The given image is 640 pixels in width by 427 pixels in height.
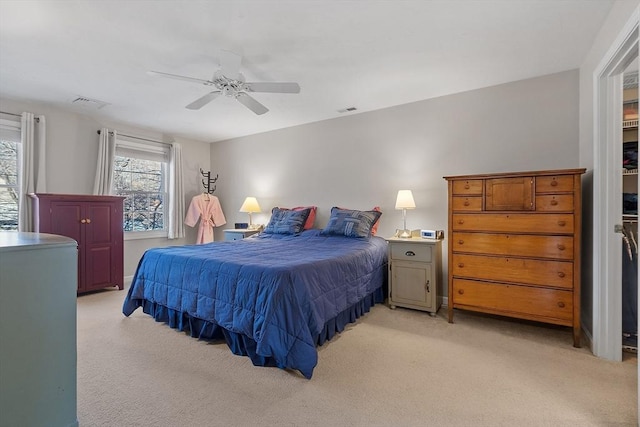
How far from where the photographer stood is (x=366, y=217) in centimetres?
365

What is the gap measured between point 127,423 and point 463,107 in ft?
12.9

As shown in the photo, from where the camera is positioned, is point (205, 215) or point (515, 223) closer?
point (515, 223)

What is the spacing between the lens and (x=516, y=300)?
2.55 m

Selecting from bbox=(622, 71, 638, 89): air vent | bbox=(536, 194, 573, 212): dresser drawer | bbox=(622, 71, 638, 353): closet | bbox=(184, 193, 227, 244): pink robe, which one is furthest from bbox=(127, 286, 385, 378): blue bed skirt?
bbox=(622, 71, 638, 89): air vent

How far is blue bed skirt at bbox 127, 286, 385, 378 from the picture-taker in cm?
218

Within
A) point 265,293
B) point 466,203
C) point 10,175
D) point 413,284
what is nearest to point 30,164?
point 10,175

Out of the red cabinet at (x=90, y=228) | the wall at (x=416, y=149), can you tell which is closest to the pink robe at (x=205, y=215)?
the wall at (x=416, y=149)

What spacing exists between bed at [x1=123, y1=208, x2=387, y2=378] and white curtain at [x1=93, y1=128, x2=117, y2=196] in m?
2.17

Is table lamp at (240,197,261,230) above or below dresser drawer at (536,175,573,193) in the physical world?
below

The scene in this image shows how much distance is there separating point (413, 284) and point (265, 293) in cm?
178

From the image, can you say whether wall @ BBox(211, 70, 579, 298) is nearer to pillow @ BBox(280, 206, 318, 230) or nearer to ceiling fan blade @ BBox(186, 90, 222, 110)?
pillow @ BBox(280, 206, 318, 230)

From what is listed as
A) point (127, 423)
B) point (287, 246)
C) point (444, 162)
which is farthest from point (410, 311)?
point (127, 423)

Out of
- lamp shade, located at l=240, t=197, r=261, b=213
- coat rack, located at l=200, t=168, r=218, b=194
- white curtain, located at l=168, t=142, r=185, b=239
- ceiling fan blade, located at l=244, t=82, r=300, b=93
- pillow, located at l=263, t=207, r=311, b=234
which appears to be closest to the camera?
ceiling fan blade, located at l=244, t=82, r=300, b=93

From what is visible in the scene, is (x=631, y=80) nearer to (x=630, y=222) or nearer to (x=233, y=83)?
(x=630, y=222)
